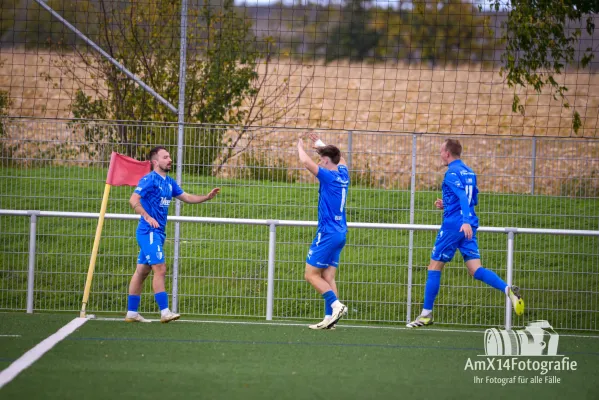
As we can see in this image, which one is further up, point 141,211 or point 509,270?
point 141,211

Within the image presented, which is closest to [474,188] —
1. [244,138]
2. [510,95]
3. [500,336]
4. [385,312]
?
[500,336]

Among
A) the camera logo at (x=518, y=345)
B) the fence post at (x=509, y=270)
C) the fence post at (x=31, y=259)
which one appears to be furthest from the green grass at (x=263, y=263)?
the camera logo at (x=518, y=345)

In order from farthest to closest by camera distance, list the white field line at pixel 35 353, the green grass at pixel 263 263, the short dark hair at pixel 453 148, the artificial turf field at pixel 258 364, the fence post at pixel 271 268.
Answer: the green grass at pixel 263 263 < the fence post at pixel 271 268 < the short dark hair at pixel 453 148 < the white field line at pixel 35 353 < the artificial turf field at pixel 258 364

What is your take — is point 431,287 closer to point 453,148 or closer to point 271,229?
point 453,148

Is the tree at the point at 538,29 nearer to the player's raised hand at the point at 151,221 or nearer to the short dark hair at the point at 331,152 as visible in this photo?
the short dark hair at the point at 331,152

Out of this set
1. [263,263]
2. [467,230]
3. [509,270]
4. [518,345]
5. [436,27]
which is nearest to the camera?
[518,345]

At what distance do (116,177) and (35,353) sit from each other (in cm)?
296

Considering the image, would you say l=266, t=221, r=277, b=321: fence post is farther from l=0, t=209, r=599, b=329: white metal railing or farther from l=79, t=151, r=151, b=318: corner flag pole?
l=79, t=151, r=151, b=318: corner flag pole

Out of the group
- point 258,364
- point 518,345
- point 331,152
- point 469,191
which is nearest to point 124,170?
point 331,152

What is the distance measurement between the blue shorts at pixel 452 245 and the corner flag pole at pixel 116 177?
11.2 ft

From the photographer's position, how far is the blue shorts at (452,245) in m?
8.62

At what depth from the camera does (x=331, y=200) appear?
848 centimetres

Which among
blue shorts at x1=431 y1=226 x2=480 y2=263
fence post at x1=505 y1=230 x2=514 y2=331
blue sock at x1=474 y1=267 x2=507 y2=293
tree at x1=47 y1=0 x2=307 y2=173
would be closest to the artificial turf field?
blue sock at x1=474 y1=267 x2=507 y2=293

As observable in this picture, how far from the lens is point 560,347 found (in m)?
8.10
